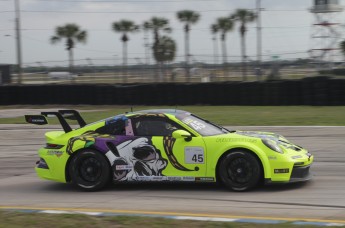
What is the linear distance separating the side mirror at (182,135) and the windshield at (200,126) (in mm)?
210

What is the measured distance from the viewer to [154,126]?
26.7ft

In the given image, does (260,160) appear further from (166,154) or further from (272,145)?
(166,154)

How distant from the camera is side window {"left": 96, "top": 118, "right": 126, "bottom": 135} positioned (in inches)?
324

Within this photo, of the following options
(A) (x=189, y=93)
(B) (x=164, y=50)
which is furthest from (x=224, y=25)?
(A) (x=189, y=93)

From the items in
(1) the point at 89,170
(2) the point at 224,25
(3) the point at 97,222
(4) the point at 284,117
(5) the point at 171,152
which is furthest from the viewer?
(2) the point at 224,25

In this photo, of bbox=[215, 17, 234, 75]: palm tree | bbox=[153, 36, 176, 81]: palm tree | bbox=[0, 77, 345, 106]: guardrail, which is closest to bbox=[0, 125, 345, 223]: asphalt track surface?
bbox=[0, 77, 345, 106]: guardrail

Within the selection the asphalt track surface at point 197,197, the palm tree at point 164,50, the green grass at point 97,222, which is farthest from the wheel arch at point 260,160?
the palm tree at point 164,50

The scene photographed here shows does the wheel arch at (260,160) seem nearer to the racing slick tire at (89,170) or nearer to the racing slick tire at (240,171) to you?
the racing slick tire at (240,171)

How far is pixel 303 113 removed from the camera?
20.5 m

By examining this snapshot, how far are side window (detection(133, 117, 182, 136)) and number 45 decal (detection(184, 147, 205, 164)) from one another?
40cm

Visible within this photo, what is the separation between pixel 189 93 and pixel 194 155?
789 inches

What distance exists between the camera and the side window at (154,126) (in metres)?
8.04

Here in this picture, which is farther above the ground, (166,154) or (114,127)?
(114,127)

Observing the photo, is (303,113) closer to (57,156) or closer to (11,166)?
(11,166)
